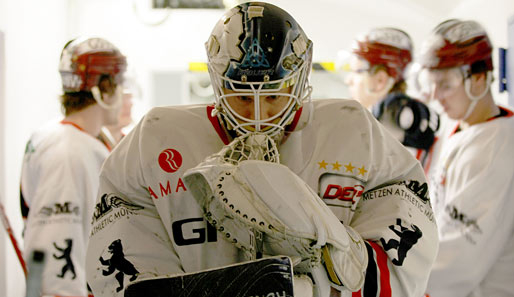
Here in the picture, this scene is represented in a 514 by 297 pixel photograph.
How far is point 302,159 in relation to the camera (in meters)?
1.62

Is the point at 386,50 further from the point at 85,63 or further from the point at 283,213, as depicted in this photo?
the point at 283,213

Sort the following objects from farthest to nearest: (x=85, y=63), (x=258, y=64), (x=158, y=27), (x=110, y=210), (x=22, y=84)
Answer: (x=158, y=27), (x=22, y=84), (x=85, y=63), (x=110, y=210), (x=258, y=64)

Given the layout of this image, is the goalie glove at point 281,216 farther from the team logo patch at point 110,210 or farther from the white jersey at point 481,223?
the white jersey at point 481,223

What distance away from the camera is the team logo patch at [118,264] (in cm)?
150

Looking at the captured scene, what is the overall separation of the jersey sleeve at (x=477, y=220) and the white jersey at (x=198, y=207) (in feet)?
3.17

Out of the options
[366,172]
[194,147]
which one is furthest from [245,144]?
[366,172]

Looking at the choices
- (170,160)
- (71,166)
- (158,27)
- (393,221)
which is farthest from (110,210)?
(158,27)

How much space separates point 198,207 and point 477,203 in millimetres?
1377

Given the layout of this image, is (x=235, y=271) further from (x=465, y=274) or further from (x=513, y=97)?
(x=513, y=97)

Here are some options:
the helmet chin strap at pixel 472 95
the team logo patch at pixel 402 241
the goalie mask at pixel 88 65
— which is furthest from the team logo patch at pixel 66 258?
the helmet chin strap at pixel 472 95

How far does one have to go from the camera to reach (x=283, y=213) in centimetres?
129

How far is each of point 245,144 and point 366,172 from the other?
315 mm

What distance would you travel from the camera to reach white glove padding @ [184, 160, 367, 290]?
1.29m

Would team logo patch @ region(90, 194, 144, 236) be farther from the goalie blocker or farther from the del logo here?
the del logo
